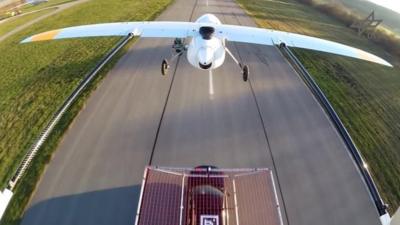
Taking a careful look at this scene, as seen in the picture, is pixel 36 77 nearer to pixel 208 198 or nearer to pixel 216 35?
pixel 216 35

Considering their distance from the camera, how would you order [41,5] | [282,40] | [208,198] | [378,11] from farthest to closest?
[378,11] → [41,5] → [282,40] → [208,198]

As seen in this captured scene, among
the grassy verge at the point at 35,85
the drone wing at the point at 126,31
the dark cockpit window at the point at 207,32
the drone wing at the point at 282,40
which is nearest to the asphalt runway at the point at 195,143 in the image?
the grassy verge at the point at 35,85

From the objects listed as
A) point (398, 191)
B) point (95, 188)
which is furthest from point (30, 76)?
point (398, 191)

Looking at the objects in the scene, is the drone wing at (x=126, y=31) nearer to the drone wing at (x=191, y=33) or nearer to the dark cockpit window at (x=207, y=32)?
the drone wing at (x=191, y=33)

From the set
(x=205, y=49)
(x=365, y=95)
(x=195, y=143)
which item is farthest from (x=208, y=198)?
(x=365, y=95)

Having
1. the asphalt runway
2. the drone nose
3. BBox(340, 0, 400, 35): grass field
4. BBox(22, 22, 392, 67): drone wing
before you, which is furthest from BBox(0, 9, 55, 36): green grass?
BBox(340, 0, 400, 35): grass field
